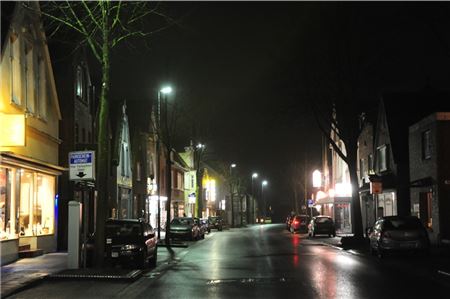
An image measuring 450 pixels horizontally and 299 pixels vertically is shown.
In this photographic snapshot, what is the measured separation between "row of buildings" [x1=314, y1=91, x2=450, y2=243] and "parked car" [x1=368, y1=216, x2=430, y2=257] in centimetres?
493

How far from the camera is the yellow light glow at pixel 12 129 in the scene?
18.0 metres

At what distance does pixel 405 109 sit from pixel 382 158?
4.26 m

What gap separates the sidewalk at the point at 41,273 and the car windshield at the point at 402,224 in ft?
33.8

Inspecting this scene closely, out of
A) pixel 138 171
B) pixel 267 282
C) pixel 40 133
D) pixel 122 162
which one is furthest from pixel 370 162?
pixel 267 282

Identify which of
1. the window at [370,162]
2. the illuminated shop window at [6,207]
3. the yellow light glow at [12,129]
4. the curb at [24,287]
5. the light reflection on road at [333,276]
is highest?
the window at [370,162]

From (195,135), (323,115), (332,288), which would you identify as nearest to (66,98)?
(323,115)

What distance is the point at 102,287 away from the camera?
48.6 ft

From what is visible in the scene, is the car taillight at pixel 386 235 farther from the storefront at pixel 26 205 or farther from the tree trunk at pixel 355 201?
the storefront at pixel 26 205

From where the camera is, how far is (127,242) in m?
19.1

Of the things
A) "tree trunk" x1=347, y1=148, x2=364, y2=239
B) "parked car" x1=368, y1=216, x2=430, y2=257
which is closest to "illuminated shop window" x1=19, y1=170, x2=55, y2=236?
"parked car" x1=368, y1=216, x2=430, y2=257

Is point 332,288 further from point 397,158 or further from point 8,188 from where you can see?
point 397,158

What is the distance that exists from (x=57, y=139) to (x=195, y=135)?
2827 cm

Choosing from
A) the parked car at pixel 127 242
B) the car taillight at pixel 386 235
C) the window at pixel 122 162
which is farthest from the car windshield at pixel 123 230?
the window at pixel 122 162

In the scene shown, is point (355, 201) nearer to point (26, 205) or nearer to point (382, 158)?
point (382, 158)
